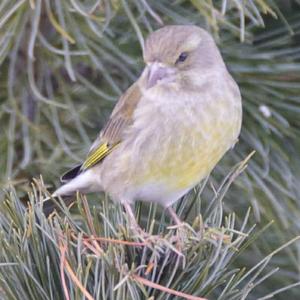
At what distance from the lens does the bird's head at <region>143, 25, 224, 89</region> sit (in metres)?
1.58

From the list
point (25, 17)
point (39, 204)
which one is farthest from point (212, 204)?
point (25, 17)

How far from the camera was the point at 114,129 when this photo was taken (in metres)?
1.73

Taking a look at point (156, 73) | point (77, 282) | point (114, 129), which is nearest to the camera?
point (77, 282)

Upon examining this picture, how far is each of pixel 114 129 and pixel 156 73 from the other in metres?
A: 0.17

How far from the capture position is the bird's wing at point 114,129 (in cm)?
170

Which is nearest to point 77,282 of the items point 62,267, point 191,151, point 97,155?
point 62,267

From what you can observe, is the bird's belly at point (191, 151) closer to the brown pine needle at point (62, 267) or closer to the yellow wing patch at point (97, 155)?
the yellow wing patch at point (97, 155)

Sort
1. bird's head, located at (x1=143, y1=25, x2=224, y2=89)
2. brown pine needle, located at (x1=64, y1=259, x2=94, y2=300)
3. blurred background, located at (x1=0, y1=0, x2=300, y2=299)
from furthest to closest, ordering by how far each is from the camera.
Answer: blurred background, located at (x1=0, y1=0, x2=300, y2=299), bird's head, located at (x1=143, y1=25, x2=224, y2=89), brown pine needle, located at (x1=64, y1=259, x2=94, y2=300)

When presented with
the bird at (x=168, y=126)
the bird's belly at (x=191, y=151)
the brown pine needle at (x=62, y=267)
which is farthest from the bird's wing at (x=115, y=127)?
the brown pine needle at (x=62, y=267)

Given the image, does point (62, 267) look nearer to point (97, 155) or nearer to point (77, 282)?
point (77, 282)

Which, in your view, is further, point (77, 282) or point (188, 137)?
point (188, 137)

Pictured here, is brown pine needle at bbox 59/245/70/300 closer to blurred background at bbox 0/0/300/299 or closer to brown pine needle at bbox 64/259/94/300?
brown pine needle at bbox 64/259/94/300

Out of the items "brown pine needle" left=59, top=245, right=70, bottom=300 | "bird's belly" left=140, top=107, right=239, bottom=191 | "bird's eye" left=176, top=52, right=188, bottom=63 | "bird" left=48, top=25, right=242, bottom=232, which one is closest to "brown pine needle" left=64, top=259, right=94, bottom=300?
"brown pine needle" left=59, top=245, right=70, bottom=300

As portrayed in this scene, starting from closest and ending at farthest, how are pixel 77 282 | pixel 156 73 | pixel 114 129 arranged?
pixel 77 282, pixel 156 73, pixel 114 129
